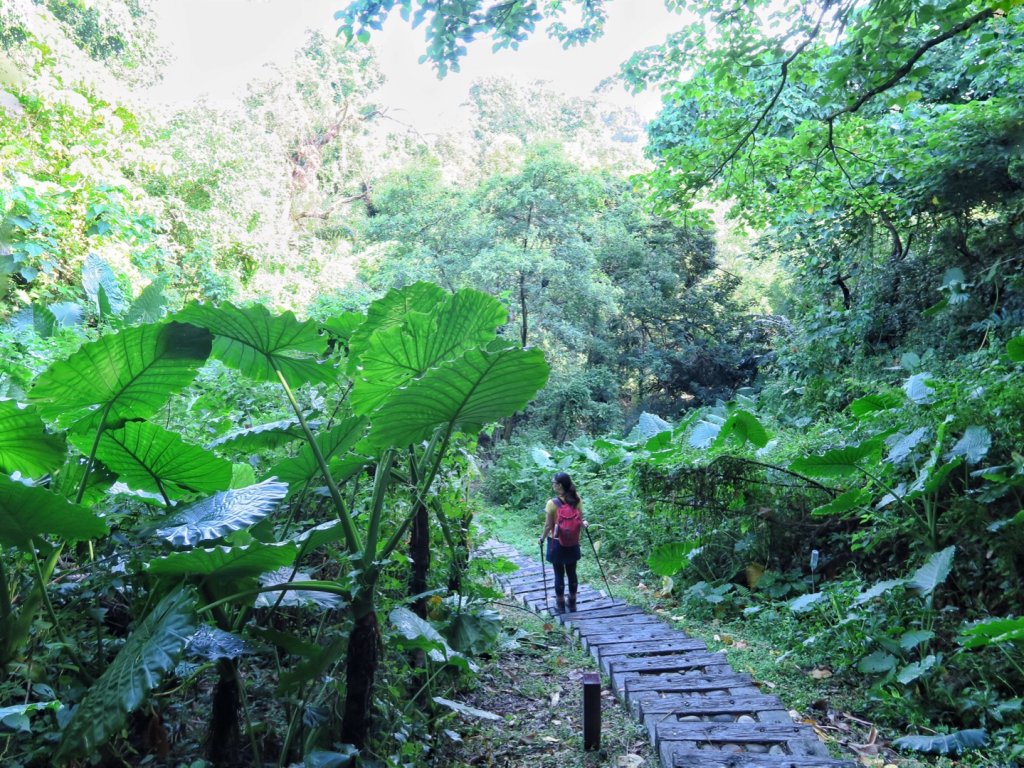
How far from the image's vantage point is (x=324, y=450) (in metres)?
2.83

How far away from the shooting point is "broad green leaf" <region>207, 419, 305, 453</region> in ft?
8.23

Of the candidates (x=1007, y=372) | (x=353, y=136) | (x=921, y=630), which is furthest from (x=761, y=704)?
(x=353, y=136)

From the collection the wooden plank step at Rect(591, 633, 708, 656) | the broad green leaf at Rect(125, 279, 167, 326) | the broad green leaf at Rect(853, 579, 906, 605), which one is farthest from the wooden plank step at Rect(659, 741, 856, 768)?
the broad green leaf at Rect(125, 279, 167, 326)

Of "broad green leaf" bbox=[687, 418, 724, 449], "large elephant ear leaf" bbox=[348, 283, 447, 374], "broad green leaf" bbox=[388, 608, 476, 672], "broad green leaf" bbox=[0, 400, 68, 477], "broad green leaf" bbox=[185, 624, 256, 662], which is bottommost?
"broad green leaf" bbox=[185, 624, 256, 662]

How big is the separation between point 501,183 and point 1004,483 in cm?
1121

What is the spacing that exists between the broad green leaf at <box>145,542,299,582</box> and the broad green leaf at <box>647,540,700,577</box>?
13.2 ft

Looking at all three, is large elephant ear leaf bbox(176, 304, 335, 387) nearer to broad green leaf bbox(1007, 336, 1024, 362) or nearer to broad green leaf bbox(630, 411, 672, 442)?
broad green leaf bbox(1007, 336, 1024, 362)

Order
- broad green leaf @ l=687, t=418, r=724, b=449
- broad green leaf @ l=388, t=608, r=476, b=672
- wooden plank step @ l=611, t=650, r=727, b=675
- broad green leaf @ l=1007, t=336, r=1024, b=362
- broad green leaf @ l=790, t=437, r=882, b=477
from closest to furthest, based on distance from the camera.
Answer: broad green leaf @ l=388, t=608, r=476, b=672, broad green leaf @ l=1007, t=336, r=1024, b=362, wooden plank step @ l=611, t=650, r=727, b=675, broad green leaf @ l=790, t=437, r=882, b=477, broad green leaf @ l=687, t=418, r=724, b=449

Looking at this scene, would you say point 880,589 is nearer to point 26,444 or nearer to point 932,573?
point 932,573

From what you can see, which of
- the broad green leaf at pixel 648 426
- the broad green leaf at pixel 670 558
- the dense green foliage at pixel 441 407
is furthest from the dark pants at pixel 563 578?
the broad green leaf at pixel 648 426

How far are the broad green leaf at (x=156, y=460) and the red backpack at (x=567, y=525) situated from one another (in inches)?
131

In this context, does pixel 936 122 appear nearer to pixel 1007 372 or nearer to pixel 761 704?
pixel 1007 372

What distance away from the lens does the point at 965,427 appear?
427 cm

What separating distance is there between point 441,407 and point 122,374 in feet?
3.27
